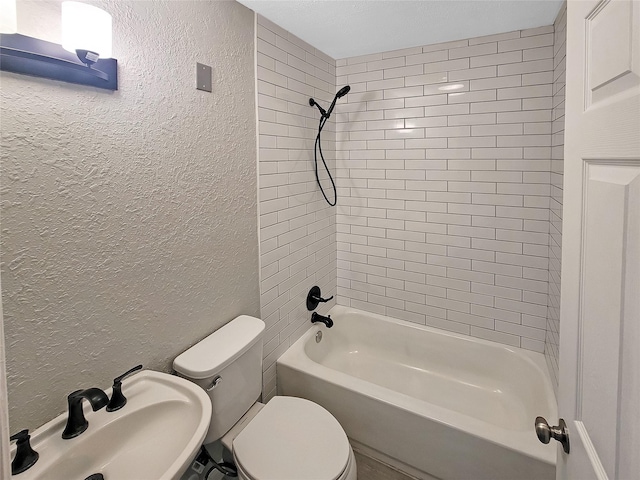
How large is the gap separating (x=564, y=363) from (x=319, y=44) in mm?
2121

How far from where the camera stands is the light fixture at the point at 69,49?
836mm

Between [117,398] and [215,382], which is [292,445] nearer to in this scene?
[215,382]

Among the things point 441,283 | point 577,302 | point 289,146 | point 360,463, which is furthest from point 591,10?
point 360,463

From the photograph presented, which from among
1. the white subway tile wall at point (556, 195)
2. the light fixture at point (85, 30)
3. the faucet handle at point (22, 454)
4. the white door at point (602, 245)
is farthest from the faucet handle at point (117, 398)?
the white subway tile wall at point (556, 195)

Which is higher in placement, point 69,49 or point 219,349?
point 69,49

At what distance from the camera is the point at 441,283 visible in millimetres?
2344

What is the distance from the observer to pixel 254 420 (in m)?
1.53

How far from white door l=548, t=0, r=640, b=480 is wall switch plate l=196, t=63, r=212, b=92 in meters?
1.25

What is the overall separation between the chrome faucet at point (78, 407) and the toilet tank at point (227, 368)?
0.36 meters

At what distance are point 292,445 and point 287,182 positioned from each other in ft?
4.43

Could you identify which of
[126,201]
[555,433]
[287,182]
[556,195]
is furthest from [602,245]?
[287,182]

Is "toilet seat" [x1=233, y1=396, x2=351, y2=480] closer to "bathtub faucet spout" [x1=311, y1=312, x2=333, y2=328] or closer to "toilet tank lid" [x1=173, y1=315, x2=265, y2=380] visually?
"toilet tank lid" [x1=173, y1=315, x2=265, y2=380]

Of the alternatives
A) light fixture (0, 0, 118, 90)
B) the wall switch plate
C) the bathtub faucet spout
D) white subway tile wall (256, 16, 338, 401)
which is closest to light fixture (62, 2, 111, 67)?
light fixture (0, 0, 118, 90)

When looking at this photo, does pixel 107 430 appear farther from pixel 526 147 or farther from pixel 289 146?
pixel 526 147
